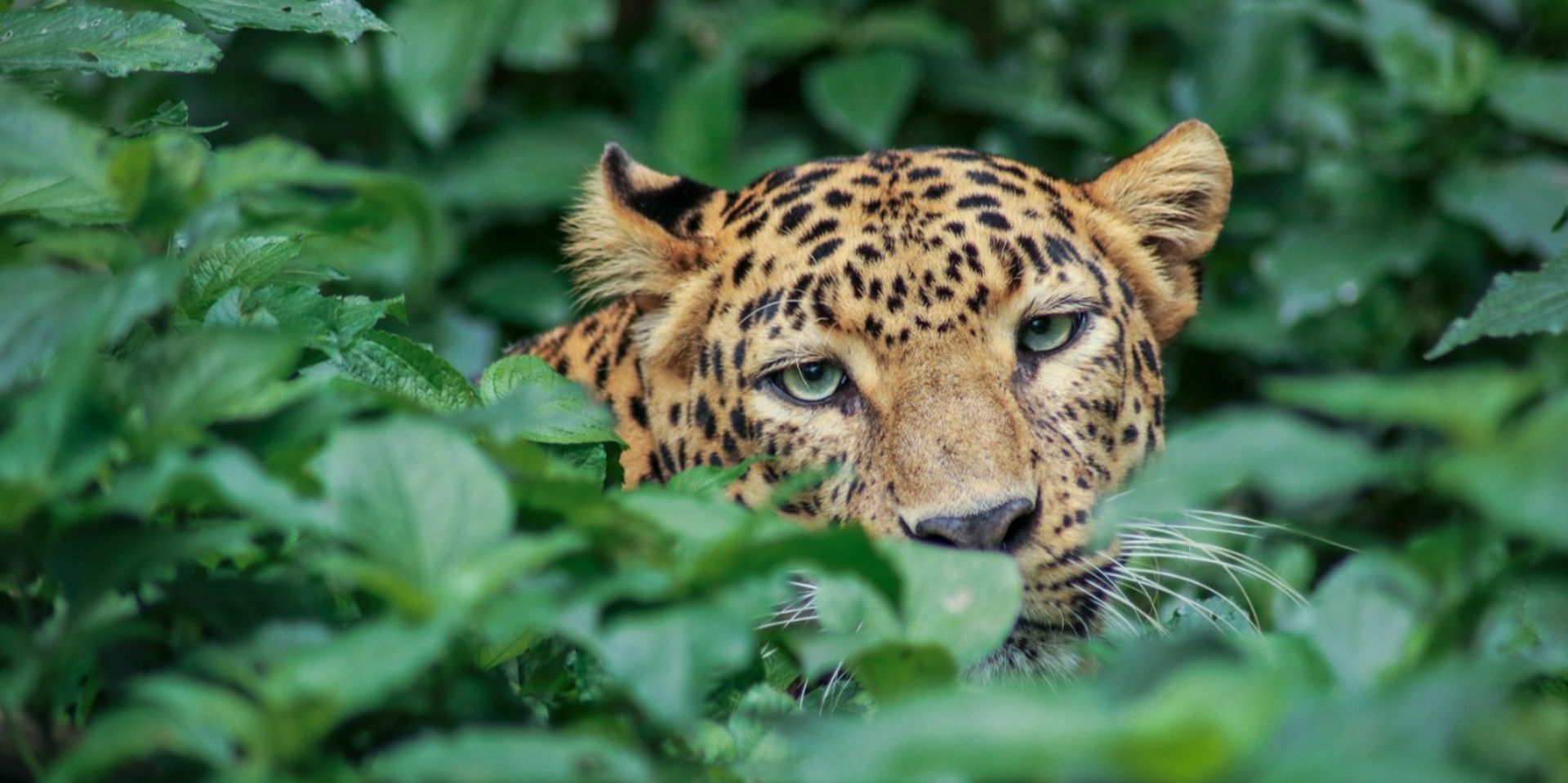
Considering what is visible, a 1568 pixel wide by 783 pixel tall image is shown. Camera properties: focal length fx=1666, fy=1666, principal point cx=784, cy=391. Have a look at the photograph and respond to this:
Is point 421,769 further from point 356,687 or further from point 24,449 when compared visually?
point 24,449

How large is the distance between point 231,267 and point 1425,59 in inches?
227

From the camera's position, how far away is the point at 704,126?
7824 mm

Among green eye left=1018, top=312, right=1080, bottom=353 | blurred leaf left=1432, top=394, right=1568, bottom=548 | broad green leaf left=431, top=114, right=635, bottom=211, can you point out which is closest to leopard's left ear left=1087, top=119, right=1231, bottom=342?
green eye left=1018, top=312, right=1080, bottom=353

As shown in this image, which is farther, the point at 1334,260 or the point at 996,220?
the point at 1334,260

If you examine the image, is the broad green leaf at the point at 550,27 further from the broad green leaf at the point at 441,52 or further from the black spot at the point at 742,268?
the black spot at the point at 742,268

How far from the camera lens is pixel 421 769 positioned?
1513mm

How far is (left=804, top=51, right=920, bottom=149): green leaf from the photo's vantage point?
7879 millimetres

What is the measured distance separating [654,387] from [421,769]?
316 cm

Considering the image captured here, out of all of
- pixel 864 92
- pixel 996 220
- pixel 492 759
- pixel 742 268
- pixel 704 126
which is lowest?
pixel 704 126

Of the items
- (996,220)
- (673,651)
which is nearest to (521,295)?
(996,220)

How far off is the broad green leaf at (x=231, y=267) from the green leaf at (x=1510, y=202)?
5.60m

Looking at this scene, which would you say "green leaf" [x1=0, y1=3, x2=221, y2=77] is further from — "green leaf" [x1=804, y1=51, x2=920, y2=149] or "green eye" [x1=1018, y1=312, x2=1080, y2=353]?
"green leaf" [x1=804, y1=51, x2=920, y2=149]

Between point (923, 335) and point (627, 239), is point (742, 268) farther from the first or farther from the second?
point (923, 335)

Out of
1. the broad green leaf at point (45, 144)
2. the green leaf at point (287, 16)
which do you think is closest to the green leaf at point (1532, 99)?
the green leaf at point (287, 16)
